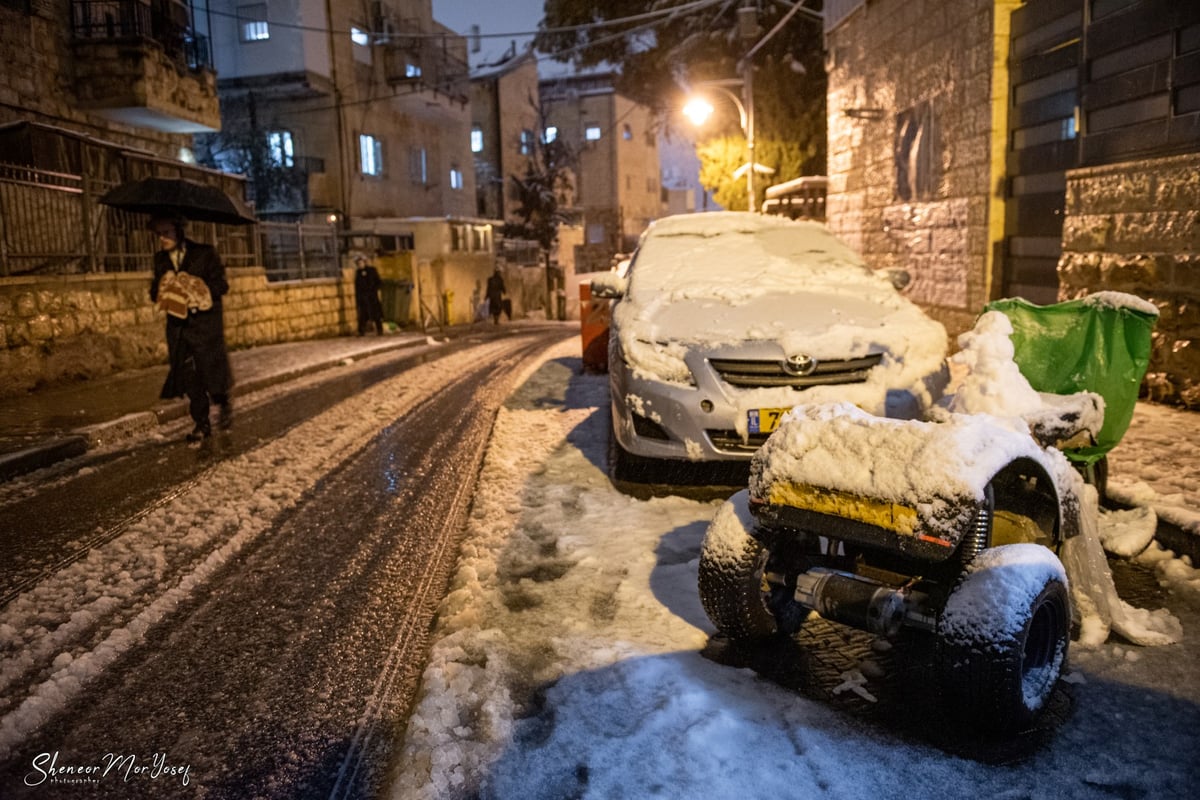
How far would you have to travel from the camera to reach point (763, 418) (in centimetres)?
530

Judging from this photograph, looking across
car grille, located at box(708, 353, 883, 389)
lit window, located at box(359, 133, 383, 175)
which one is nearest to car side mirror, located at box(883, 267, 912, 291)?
car grille, located at box(708, 353, 883, 389)

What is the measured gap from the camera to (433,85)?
3212cm

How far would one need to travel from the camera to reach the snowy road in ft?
9.62

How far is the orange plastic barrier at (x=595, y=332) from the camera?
11.7 metres

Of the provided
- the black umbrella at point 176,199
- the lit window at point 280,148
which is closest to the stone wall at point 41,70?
the black umbrella at point 176,199

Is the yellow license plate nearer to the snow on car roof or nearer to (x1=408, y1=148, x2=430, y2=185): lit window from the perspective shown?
the snow on car roof

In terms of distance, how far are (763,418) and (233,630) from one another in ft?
10.2

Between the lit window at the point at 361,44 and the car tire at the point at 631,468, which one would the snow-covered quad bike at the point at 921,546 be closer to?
the car tire at the point at 631,468

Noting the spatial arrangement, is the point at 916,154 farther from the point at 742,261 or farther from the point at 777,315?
the point at 777,315

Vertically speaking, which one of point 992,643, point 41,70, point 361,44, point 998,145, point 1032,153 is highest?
point 361,44

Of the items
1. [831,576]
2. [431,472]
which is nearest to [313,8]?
[431,472]

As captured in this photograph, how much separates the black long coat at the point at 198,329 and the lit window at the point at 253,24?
21.3 meters

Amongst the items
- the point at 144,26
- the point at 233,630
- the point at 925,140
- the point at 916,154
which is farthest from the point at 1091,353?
the point at 144,26

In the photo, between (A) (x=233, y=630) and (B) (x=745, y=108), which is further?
(B) (x=745, y=108)
